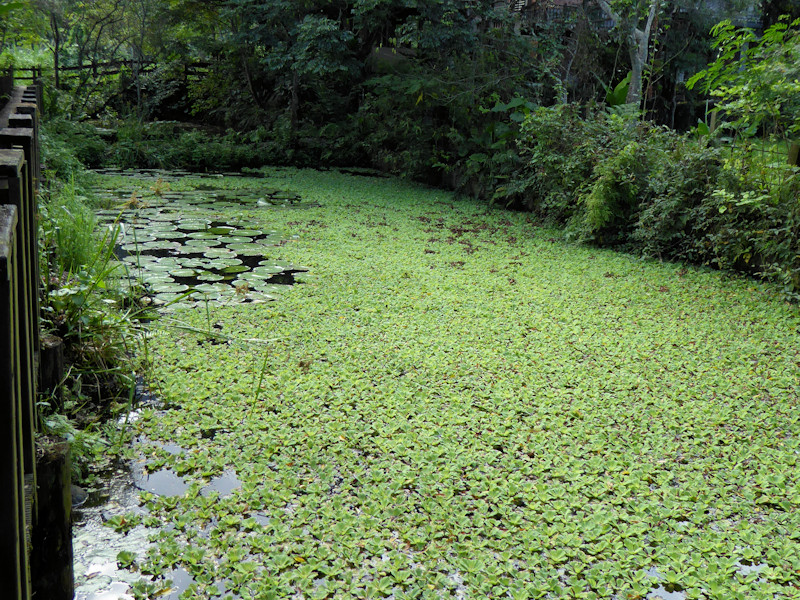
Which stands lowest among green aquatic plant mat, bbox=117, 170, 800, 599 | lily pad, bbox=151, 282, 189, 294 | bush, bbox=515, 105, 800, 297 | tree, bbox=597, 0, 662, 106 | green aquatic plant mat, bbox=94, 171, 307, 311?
green aquatic plant mat, bbox=117, 170, 800, 599

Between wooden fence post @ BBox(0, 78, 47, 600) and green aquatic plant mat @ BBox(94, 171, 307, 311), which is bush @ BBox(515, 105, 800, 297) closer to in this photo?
green aquatic plant mat @ BBox(94, 171, 307, 311)

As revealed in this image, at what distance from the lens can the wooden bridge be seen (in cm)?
103

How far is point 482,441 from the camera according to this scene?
2.85 meters

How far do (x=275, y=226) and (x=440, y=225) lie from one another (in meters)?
1.93

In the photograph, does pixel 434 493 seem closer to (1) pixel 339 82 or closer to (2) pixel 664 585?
(2) pixel 664 585

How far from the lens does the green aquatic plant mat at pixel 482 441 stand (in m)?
2.07

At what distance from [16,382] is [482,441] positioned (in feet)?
6.62

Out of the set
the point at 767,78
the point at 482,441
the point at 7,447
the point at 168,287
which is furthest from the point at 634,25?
the point at 7,447

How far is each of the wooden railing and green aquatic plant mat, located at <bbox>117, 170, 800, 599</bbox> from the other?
2.08ft

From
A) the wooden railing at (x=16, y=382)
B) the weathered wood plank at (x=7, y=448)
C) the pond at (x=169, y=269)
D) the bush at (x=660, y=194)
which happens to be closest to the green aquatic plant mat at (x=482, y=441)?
the pond at (x=169, y=269)

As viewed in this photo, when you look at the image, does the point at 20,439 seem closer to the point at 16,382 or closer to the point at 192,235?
the point at 16,382

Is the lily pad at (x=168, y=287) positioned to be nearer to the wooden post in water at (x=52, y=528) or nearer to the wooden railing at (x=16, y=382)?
the wooden railing at (x=16, y=382)

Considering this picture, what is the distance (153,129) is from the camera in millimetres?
12656

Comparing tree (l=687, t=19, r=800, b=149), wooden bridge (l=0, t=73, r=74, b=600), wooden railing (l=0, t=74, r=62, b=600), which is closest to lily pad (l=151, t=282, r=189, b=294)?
wooden railing (l=0, t=74, r=62, b=600)
